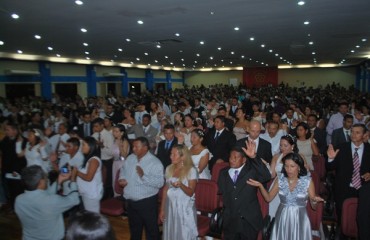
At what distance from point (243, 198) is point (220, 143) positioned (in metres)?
2.06

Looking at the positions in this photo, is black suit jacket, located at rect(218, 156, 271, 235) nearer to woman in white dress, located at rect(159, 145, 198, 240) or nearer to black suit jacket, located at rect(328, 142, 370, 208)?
woman in white dress, located at rect(159, 145, 198, 240)

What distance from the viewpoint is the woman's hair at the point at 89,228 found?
57.6 inches

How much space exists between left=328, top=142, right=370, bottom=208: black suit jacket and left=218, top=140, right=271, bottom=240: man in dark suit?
144 centimetres

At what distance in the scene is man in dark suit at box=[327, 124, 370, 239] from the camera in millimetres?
3979

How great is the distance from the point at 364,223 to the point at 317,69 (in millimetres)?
34244

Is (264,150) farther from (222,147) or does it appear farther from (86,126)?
(86,126)

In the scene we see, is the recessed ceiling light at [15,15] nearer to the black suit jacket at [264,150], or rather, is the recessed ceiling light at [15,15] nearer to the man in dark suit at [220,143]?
the man in dark suit at [220,143]

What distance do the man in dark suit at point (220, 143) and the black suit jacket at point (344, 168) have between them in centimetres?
163

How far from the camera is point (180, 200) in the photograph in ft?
11.7

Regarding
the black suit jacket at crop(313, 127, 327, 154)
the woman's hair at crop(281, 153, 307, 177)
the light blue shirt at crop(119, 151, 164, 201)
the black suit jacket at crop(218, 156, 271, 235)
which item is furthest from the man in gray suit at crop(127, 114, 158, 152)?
the woman's hair at crop(281, 153, 307, 177)

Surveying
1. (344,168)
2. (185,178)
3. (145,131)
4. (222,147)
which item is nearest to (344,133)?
(344,168)

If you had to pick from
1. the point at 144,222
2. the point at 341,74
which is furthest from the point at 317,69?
the point at 144,222

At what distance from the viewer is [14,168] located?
17.5 feet

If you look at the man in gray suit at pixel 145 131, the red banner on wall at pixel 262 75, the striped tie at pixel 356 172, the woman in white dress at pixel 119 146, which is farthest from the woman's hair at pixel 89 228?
the red banner on wall at pixel 262 75
